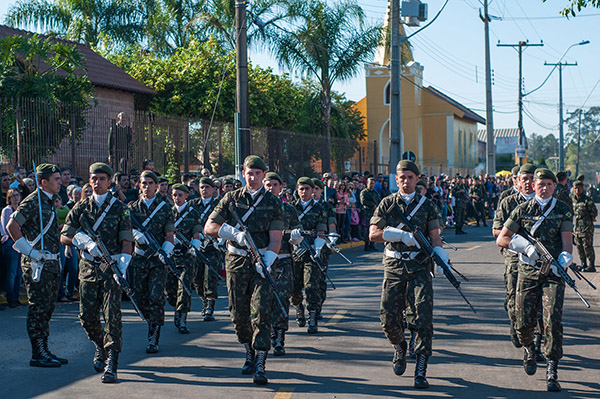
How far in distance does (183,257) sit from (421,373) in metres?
4.07

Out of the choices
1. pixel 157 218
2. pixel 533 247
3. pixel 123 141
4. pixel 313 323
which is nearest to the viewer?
pixel 533 247

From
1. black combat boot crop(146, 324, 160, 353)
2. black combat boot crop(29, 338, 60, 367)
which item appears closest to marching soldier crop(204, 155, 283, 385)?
black combat boot crop(146, 324, 160, 353)

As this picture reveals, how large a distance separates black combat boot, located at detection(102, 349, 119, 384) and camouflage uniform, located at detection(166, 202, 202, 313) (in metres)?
2.45

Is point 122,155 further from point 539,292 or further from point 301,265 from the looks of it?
point 539,292

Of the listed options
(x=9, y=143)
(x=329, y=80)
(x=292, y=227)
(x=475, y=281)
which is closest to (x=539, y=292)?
(x=292, y=227)

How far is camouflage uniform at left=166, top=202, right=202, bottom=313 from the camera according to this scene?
9742 mm

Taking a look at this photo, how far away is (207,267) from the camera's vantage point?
1058 cm

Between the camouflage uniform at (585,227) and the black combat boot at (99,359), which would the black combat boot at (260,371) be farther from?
the camouflage uniform at (585,227)

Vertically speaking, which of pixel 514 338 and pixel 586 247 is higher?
pixel 586 247

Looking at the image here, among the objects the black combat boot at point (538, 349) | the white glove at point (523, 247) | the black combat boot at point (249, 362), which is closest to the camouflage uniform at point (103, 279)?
the black combat boot at point (249, 362)

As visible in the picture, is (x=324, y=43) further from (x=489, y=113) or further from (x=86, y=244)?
(x=86, y=244)

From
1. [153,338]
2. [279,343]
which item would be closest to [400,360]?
[279,343]

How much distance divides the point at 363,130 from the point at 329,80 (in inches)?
1073

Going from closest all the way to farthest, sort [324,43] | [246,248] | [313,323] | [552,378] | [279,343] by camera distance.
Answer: [552,378]
[246,248]
[279,343]
[313,323]
[324,43]
